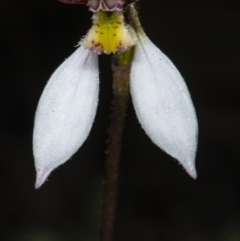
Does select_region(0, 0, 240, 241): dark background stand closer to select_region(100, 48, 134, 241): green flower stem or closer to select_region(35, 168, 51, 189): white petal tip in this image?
select_region(100, 48, 134, 241): green flower stem

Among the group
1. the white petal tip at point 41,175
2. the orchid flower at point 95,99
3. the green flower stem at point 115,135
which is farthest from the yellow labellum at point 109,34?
the white petal tip at point 41,175

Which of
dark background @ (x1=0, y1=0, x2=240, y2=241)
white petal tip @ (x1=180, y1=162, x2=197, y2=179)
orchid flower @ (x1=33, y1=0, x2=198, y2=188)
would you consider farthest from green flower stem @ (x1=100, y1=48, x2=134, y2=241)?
dark background @ (x1=0, y1=0, x2=240, y2=241)

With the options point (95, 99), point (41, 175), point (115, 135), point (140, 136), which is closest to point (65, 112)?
point (95, 99)

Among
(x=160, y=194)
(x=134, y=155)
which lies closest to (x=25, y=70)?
(x=134, y=155)

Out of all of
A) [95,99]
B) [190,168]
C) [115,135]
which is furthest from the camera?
[115,135]

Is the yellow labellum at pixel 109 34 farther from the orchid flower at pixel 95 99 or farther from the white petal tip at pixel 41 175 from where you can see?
the white petal tip at pixel 41 175

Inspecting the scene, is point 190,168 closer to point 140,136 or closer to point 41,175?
point 41,175
